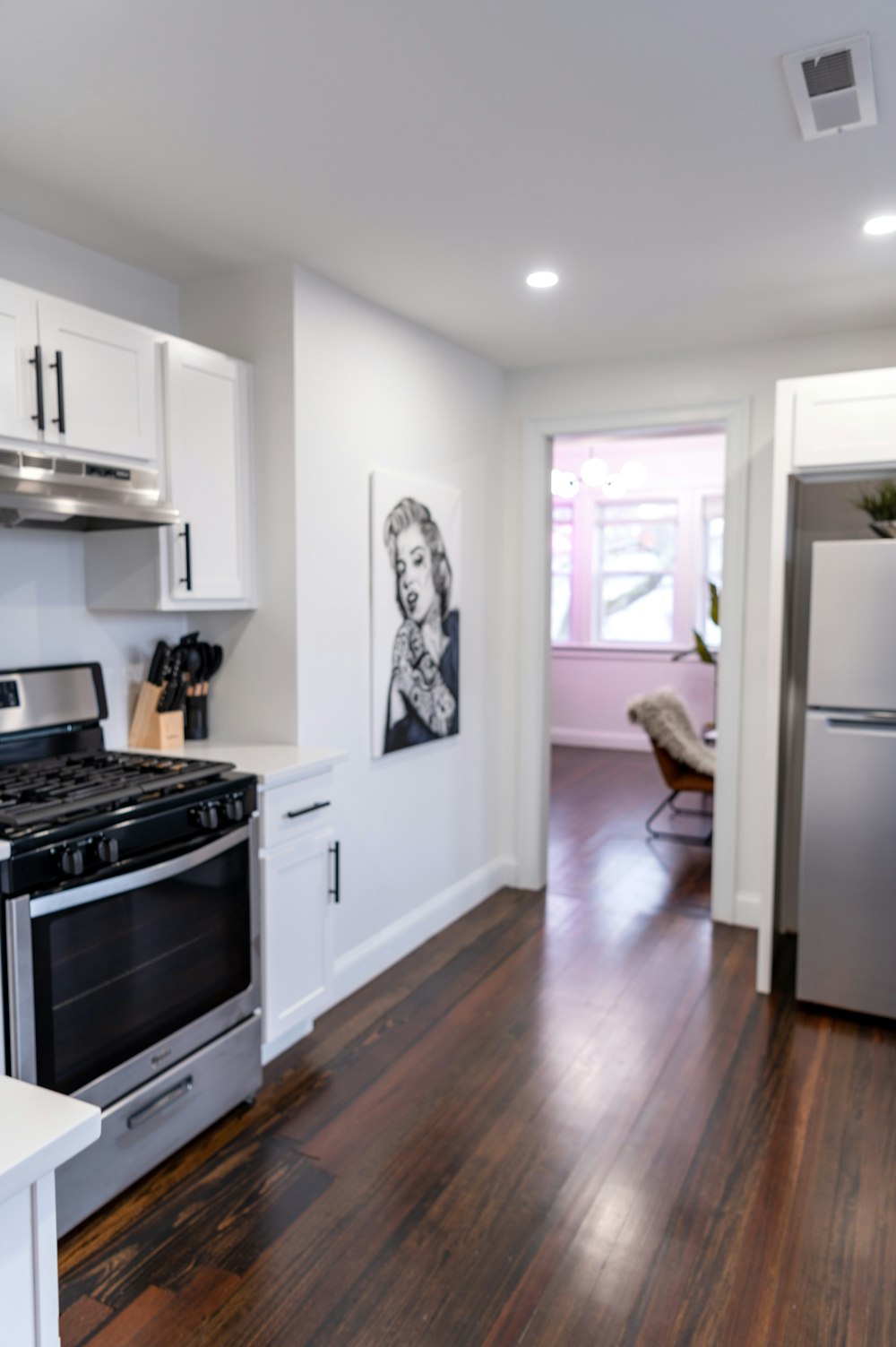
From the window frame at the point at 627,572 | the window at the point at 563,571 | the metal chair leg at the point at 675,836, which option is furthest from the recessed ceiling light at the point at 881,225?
the window at the point at 563,571

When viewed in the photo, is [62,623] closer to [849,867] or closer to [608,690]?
[849,867]

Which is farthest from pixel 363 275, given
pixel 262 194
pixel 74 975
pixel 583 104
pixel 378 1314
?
pixel 378 1314

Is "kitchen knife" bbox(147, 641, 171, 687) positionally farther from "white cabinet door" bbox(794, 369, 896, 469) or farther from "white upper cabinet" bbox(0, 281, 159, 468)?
"white cabinet door" bbox(794, 369, 896, 469)

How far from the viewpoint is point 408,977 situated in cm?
355

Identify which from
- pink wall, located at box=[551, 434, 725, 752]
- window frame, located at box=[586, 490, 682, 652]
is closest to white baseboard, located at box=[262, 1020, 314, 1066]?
pink wall, located at box=[551, 434, 725, 752]

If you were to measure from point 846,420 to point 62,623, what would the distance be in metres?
2.76

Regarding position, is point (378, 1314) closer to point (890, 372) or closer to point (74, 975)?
point (74, 975)

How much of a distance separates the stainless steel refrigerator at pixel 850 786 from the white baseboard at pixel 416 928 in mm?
1485

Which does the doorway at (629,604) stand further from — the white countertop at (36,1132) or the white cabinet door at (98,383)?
the white countertop at (36,1132)

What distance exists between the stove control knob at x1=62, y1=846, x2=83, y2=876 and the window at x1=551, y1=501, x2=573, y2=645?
711 centimetres

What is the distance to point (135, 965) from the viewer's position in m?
2.27

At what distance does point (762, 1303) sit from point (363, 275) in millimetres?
3066

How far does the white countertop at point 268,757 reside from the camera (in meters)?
2.75

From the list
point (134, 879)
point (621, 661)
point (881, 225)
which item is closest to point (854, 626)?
point (881, 225)
